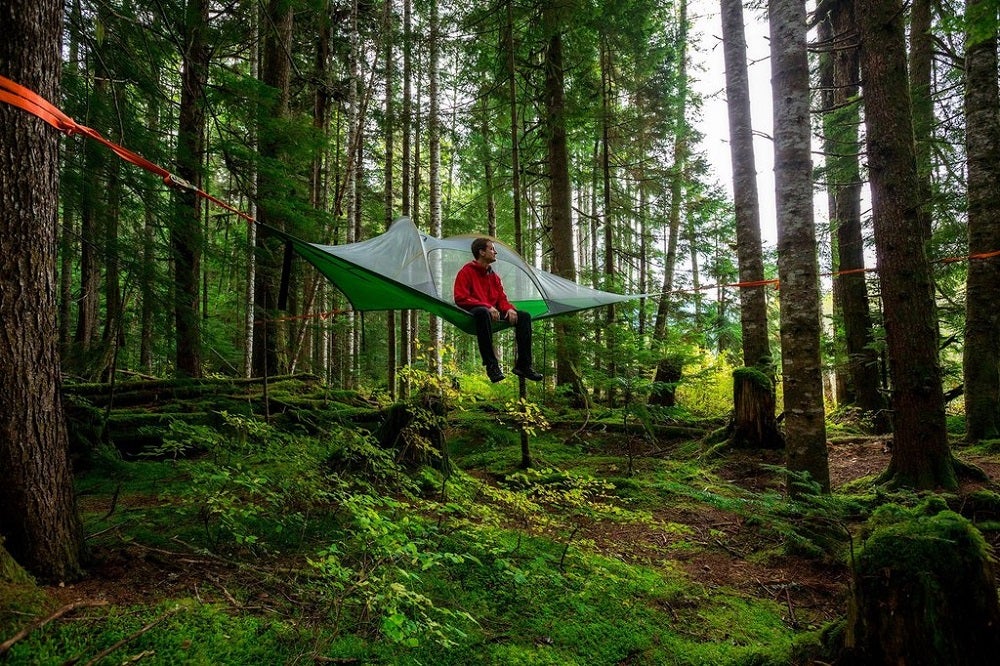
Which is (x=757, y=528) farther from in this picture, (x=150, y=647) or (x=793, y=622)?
(x=150, y=647)

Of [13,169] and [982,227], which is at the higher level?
[982,227]

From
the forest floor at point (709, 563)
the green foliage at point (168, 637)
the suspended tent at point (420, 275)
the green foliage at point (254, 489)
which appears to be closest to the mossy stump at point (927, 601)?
the forest floor at point (709, 563)

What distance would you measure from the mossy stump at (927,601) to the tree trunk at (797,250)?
5.11 feet

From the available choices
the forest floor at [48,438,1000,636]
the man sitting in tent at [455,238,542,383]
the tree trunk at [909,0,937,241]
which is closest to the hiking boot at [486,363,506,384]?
the man sitting in tent at [455,238,542,383]

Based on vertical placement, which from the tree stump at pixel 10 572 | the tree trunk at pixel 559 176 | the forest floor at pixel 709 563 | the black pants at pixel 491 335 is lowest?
the forest floor at pixel 709 563

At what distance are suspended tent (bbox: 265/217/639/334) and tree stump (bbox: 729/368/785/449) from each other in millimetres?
1609

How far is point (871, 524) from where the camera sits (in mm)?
1463

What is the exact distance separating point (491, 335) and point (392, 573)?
5.02 ft

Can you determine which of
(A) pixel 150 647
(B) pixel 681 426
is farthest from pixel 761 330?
(A) pixel 150 647

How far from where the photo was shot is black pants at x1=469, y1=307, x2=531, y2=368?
2.94 meters

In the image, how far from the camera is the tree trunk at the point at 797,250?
2.70 metres

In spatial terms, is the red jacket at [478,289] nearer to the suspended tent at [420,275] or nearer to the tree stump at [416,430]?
the suspended tent at [420,275]

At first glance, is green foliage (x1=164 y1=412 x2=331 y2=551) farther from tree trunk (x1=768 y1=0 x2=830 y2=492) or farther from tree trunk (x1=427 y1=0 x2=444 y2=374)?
tree trunk (x1=427 y1=0 x2=444 y2=374)

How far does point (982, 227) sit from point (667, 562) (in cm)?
358
